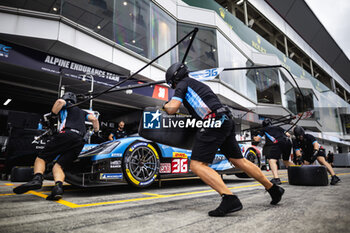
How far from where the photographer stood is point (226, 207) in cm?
181

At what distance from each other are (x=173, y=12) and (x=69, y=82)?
7801 mm

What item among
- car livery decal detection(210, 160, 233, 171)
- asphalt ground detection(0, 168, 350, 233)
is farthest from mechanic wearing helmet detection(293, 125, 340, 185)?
asphalt ground detection(0, 168, 350, 233)

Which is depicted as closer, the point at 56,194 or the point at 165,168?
the point at 56,194

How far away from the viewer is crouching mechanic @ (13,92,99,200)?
112 inches

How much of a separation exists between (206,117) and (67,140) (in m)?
2.08

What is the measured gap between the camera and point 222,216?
5.91 ft

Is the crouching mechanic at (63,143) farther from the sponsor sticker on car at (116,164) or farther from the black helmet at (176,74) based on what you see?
the black helmet at (176,74)

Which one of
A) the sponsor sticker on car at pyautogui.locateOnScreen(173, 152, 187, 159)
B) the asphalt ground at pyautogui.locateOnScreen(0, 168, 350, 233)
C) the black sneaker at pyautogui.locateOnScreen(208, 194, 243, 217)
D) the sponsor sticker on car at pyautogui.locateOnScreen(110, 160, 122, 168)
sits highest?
the sponsor sticker on car at pyautogui.locateOnScreen(173, 152, 187, 159)

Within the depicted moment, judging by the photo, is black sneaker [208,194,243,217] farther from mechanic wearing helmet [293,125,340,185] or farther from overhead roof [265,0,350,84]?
overhead roof [265,0,350,84]

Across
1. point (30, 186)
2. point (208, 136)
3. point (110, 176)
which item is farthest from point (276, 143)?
point (30, 186)

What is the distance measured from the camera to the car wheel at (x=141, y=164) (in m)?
3.23

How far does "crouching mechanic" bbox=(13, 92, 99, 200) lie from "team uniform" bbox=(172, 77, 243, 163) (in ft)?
5.97

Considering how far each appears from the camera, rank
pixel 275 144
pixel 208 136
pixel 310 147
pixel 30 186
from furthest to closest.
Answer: pixel 310 147
pixel 275 144
pixel 30 186
pixel 208 136

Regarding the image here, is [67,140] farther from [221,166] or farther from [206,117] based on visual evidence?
[221,166]
